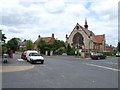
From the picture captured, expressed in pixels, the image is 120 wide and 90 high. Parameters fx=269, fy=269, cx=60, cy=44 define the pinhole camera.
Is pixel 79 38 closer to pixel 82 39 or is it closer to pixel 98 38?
pixel 82 39

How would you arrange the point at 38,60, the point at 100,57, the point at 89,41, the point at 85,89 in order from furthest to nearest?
the point at 89,41, the point at 100,57, the point at 38,60, the point at 85,89

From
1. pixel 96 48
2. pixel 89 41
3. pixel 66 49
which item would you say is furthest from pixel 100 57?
pixel 96 48

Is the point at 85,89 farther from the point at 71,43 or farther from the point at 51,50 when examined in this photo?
the point at 71,43

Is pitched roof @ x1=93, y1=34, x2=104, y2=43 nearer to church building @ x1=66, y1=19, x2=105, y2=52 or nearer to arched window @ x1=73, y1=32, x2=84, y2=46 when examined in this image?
church building @ x1=66, y1=19, x2=105, y2=52

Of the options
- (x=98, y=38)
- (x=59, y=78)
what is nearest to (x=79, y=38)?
(x=98, y=38)

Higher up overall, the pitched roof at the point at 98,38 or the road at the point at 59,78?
the pitched roof at the point at 98,38

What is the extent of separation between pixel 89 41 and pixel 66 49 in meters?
18.8

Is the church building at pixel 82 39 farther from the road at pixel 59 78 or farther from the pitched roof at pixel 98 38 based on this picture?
the road at pixel 59 78

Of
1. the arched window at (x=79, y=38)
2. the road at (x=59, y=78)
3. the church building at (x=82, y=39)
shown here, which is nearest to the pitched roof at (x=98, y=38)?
the church building at (x=82, y=39)

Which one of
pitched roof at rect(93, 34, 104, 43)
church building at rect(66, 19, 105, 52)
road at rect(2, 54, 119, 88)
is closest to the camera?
road at rect(2, 54, 119, 88)

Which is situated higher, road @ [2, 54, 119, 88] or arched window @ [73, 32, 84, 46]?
arched window @ [73, 32, 84, 46]

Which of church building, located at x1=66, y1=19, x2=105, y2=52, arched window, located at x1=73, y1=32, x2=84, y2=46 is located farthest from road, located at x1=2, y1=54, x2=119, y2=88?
arched window, located at x1=73, y1=32, x2=84, y2=46

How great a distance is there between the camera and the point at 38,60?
3406 centimetres

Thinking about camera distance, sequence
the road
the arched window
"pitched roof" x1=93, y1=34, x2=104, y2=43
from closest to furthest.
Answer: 1. the road
2. the arched window
3. "pitched roof" x1=93, y1=34, x2=104, y2=43
